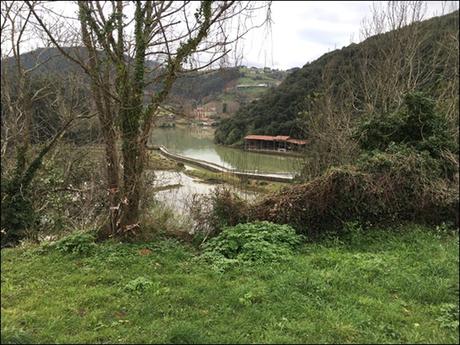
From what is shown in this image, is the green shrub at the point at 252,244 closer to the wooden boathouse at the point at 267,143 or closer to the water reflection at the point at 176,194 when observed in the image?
the water reflection at the point at 176,194

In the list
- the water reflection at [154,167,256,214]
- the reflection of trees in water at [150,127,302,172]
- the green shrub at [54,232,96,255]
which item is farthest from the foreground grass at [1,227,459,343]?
the reflection of trees in water at [150,127,302,172]

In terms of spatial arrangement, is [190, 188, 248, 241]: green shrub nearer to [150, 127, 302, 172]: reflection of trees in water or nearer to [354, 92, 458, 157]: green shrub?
[354, 92, 458, 157]: green shrub

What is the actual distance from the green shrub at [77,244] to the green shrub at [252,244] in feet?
6.06

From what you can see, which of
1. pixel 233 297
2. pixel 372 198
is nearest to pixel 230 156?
pixel 372 198

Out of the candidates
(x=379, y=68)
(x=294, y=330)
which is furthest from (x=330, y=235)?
(x=379, y=68)

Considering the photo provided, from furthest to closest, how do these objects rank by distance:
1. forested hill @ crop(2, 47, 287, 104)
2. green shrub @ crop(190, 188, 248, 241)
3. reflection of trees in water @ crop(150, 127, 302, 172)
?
reflection of trees in water @ crop(150, 127, 302, 172)
green shrub @ crop(190, 188, 248, 241)
forested hill @ crop(2, 47, 287, 104)

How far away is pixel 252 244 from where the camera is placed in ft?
20.8

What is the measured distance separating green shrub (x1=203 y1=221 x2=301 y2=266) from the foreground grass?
276 millimetres

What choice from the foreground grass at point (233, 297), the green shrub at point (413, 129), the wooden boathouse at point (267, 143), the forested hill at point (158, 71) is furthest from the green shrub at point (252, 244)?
the wooden boathouse at point (267, 143)

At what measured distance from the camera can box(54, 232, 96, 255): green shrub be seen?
20.8 ft

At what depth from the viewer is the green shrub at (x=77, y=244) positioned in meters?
6.34

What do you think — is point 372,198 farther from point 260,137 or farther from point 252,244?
point 260,137

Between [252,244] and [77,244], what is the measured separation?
2791mm

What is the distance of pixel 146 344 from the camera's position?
3.55 metres
